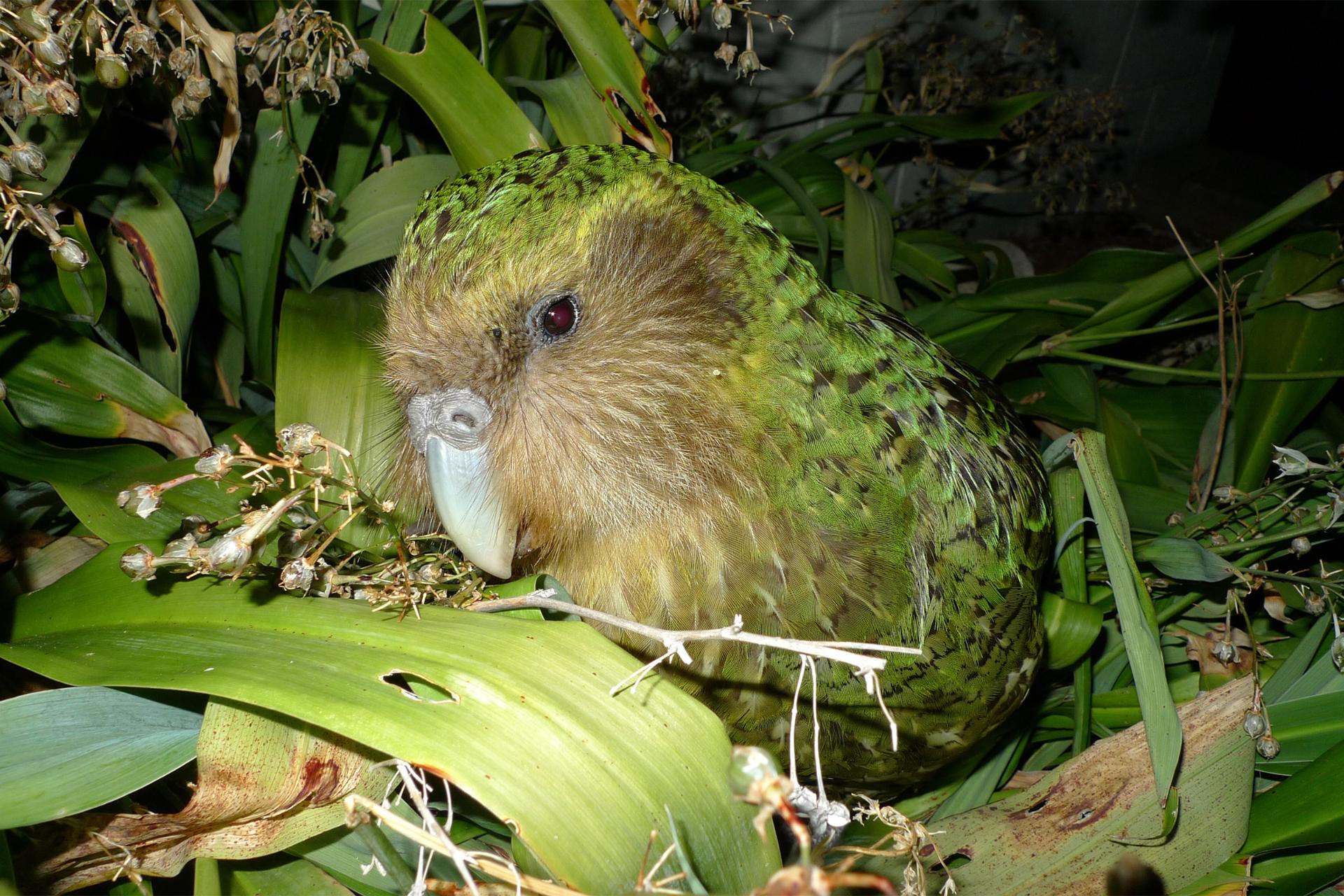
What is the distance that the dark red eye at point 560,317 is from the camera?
69 centimetres

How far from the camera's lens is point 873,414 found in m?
0.79

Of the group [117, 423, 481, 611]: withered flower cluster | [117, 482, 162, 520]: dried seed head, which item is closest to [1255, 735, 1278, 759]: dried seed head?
[117, 423, 481, 611]: withered flower cluster

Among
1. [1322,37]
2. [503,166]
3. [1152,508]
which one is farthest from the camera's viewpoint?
[1322,37]

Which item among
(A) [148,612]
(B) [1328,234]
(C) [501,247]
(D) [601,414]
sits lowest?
(A) [148,612]

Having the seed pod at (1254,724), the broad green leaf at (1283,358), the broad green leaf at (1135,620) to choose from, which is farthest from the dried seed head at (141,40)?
the broad green leaf at (1283,358)

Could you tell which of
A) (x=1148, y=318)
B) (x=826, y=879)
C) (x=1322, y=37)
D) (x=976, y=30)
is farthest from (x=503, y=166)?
(x=1322, y=37)

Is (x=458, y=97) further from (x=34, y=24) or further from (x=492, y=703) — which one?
(x=492, y=703)

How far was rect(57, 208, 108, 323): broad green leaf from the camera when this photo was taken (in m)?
0.84

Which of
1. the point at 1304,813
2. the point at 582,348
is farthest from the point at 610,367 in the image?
the point at 1304,813

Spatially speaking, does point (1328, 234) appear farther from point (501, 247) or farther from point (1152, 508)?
point (501, 247)

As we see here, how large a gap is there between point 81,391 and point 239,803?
1.60 ft

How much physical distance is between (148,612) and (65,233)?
0.40 metres

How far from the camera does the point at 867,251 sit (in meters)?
1.36

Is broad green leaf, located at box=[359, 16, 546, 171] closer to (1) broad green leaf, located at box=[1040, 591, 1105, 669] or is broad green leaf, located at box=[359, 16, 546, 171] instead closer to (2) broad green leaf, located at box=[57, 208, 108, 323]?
(2) broad green leaf, located at box=[57, 208, 108, 323]
